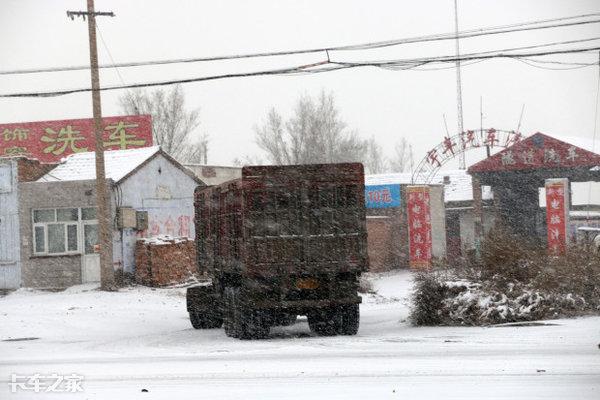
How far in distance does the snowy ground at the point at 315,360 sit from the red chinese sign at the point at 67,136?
25169mm

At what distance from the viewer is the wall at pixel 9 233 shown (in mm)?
33719

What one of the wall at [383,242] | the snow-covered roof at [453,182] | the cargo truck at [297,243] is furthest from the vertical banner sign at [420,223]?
the cargo truck at [297,243]

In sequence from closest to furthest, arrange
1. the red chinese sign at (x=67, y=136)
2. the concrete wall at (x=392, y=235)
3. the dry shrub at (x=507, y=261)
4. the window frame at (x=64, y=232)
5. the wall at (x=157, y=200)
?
the dry shrub at (x=507, y=261), the window frame at (x=64, y=232), the wall at (x=157, y=200), the concrete wall at (x=392, y=235), the red chinese sign at (x=67, y=136)

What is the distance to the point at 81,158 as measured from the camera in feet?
122

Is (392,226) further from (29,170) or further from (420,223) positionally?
(29,170)

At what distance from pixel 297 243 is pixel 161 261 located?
56.9 feet

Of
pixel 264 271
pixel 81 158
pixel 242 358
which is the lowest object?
pixel 242 358

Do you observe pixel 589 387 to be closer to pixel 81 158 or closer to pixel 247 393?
pixel 247 393

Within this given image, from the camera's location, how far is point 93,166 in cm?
3588

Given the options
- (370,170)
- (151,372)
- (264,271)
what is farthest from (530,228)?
(370,170)

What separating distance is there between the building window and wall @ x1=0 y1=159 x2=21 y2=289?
0.71 meters

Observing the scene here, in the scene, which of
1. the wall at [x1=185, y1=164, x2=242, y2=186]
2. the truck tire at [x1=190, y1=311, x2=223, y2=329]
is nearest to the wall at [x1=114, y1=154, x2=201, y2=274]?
the wall at [x1=185, y1=164, x2=242, y2=186]

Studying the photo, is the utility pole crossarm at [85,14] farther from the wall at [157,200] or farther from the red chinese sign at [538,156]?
the red chinese sign at [538,156]

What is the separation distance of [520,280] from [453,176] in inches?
1509
